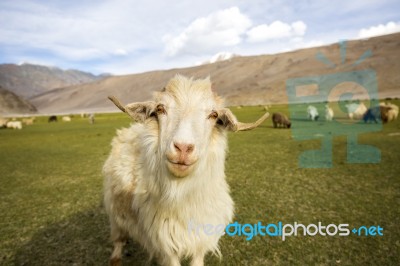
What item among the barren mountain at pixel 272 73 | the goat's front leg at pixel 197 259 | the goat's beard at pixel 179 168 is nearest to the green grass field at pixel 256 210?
the goat's front leg at pixel 197 259

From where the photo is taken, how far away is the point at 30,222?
6.12m

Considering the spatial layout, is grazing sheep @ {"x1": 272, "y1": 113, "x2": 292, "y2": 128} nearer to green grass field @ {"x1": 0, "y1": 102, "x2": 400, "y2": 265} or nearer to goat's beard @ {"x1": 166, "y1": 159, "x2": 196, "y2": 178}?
green grass field @ {"x1": 0, "y1": 102, "x2": 400, "y2": 265}

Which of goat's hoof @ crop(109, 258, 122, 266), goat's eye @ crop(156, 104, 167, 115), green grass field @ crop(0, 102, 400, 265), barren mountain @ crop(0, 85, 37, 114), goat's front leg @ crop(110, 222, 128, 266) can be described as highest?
barren mountain @ crop(0, 85, 37, 114)

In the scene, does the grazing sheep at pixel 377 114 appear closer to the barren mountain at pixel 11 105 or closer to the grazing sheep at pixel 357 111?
the grazing sheep at pixel 357 111

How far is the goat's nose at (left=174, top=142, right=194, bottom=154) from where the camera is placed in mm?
2696

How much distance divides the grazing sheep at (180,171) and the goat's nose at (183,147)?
0.03 ft

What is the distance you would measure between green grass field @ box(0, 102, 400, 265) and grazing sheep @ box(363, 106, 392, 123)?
12.7 meters

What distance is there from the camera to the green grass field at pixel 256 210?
4555mm

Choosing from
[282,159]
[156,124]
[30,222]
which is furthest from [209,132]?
[282,159]

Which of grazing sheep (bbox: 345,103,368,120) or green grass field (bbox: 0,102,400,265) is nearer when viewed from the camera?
green grass field (bbox: 0,102,400,265)

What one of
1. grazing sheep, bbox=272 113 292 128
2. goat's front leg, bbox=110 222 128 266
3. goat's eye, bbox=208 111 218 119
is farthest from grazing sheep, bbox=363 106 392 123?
goat's front leg, bbox=110 222 128 266

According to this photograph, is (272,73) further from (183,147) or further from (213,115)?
(183,147)

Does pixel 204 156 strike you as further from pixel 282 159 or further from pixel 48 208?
pixel 282 159

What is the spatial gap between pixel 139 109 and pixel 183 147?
975mm
